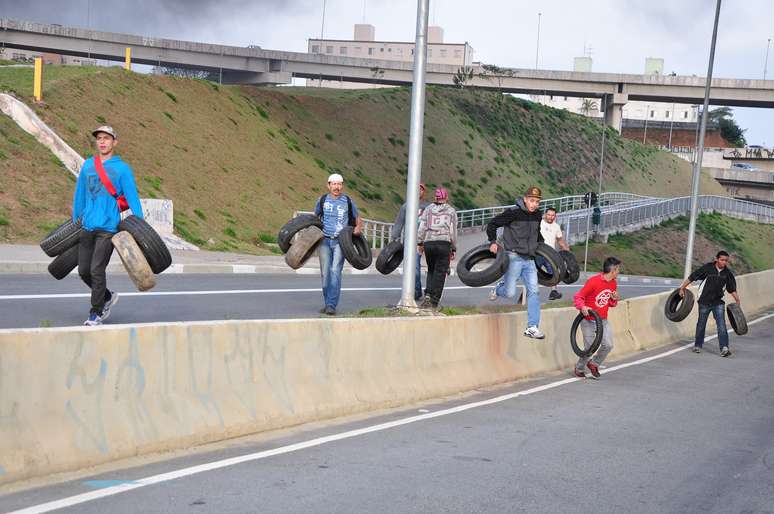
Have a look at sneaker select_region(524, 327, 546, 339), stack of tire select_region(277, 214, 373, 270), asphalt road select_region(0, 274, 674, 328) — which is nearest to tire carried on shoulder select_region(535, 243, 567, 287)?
sneaker select_region(524, 327, 546, 339)

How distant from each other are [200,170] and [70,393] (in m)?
35.8


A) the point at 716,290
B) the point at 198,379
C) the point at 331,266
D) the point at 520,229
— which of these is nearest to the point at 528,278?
the point at 520,229

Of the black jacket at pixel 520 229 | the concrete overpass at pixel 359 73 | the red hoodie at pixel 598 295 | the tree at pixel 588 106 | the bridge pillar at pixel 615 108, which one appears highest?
the tree at pixel 588 106

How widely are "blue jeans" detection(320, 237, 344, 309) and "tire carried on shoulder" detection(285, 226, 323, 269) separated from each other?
13 centimetres

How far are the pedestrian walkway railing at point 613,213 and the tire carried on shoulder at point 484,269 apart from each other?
2806cm

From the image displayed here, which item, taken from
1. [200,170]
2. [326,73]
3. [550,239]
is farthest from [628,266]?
[326,73]

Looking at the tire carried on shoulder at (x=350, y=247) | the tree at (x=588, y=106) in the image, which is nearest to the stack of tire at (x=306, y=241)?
the tire carried on shoulder at (x=350, y=247)

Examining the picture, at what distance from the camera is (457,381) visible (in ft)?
42.5

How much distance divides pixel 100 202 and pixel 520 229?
18.4 ft

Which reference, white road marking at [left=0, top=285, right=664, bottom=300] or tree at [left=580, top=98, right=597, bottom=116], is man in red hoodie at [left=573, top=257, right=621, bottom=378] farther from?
tree at [left=580, top=98, right=597, bottom=116]

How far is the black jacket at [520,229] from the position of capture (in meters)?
14.3

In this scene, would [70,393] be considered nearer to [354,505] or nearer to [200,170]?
[354,505]

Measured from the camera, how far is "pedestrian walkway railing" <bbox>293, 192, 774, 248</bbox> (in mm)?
58562

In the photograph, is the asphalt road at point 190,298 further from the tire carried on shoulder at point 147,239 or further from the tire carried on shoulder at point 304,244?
the tire carried on shoulder at point 147,239
